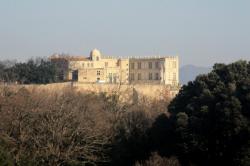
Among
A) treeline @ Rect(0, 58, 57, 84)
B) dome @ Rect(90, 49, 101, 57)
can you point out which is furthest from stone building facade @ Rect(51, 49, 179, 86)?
treeline @ Rect(0, 58, 57, 84)

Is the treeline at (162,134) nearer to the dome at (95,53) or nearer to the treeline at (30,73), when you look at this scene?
the treeline at (30,73)

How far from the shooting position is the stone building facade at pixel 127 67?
56.6m

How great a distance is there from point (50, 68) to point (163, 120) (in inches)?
1066

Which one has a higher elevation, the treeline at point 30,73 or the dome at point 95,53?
the dome at point 95,53

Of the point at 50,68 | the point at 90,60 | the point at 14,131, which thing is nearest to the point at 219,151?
the point at 14,131

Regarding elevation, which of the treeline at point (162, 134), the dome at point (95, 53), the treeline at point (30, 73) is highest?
the dome at point (95, 53)

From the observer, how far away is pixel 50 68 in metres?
48.1

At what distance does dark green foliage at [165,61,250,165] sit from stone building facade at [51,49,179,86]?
34.1 meters

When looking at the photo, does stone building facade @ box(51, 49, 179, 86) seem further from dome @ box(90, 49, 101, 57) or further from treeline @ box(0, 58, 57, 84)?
treeline @ box(0, 58, 57, 84)

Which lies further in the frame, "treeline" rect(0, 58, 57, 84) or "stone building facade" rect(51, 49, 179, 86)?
"stone building facade" rect(51, 49, 179, 86)

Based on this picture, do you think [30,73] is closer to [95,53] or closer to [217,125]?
[95,53]

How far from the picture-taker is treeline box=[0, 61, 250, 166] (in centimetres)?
1930

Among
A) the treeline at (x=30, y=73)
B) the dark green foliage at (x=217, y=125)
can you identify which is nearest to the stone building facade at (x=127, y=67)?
the treeline at (x=30, y=73)

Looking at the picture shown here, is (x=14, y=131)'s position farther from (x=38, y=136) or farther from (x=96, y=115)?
(x=96, y=115)
